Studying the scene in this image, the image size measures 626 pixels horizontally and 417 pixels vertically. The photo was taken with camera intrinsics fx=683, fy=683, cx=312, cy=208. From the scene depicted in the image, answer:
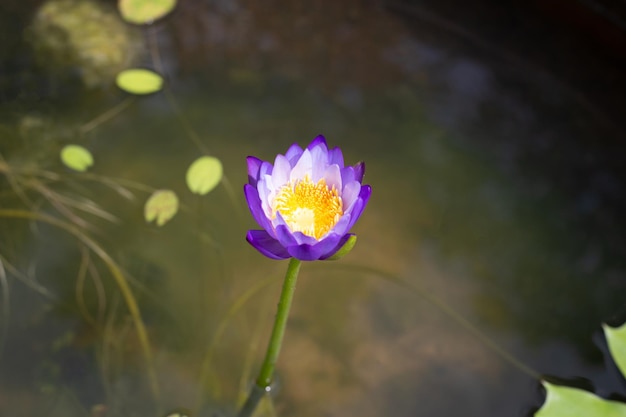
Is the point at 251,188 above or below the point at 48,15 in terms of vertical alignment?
below

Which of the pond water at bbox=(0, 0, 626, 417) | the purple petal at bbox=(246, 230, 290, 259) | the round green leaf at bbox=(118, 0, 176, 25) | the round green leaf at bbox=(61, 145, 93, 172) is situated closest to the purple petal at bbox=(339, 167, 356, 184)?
the purple petal at bbox=(246, 230, 290, 259)

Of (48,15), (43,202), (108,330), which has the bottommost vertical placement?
(108,330)

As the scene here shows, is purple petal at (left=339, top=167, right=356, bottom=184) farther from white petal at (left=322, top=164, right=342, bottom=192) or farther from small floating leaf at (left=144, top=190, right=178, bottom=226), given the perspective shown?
small floating leaf at (left=144, top=190, right=178, bottom=226)

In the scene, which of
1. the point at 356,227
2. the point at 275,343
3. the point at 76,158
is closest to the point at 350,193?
the point at 275,343

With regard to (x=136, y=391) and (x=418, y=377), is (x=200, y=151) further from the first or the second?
(x=418, y=377)

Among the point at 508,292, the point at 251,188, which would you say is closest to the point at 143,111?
the point at 251,188
